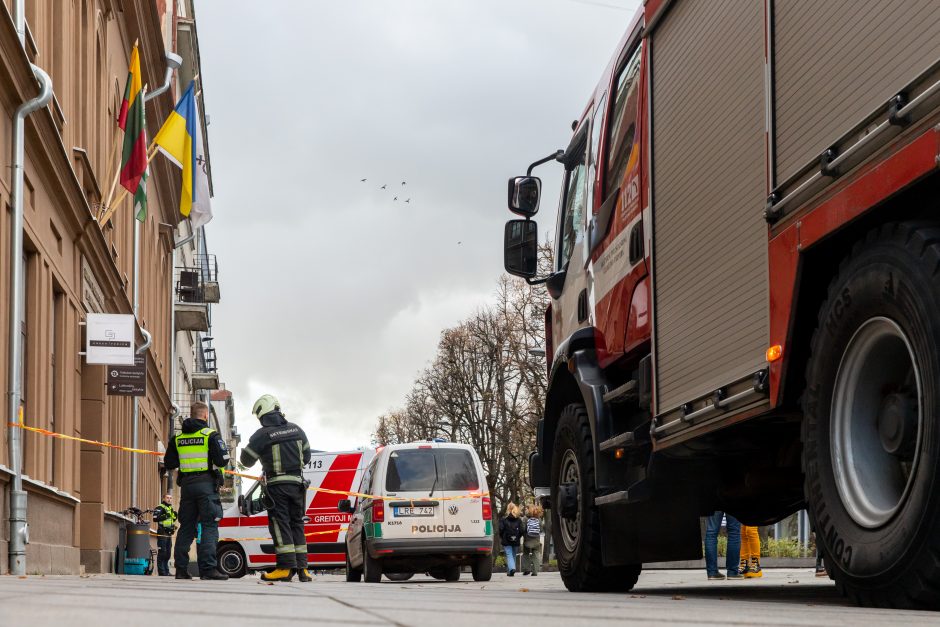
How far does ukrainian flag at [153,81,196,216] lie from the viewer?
2338 centimetres

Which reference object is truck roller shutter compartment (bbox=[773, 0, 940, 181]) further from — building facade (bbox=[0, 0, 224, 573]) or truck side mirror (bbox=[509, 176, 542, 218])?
building facade (bbox=[0, 0, 224, 573])

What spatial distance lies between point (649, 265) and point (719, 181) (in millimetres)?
1182

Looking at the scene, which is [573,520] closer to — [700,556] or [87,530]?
[700,556]

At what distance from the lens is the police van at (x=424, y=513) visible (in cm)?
1970

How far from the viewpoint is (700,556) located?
882 centimetres

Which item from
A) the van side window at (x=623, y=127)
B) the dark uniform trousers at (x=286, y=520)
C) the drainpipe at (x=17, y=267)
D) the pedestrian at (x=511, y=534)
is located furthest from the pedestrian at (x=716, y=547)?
the pedestrian at (x=511, y=534)

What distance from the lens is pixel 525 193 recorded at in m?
10.1

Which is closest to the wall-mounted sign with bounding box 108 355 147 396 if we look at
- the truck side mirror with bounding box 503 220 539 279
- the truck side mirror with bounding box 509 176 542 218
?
the truck side mirror with bounding box 503 220 539 279

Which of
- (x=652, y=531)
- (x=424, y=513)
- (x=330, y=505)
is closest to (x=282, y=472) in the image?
(x=424, y=513)

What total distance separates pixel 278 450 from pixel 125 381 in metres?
8.21

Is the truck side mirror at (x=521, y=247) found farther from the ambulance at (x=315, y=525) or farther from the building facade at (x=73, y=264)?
the ambulance at (x=315, y=525)

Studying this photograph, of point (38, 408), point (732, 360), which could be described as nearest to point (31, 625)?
point (732, 360)

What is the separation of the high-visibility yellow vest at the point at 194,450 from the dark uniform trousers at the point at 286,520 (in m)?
1.28

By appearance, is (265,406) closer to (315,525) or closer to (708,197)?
(708,197)
